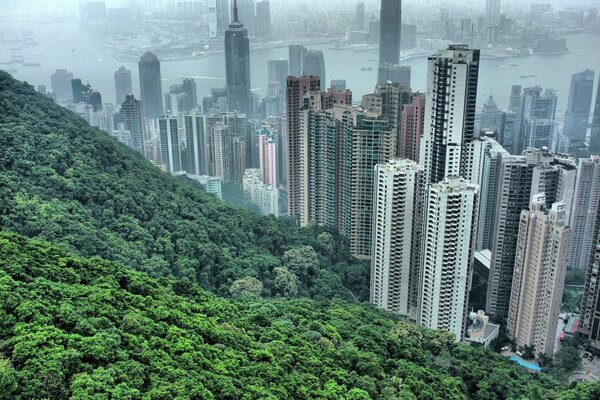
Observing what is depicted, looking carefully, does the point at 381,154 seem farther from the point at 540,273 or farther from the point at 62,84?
the point at 62,84

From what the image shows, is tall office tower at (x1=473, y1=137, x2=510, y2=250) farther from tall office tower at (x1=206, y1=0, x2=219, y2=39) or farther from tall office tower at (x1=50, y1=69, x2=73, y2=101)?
tall office tower at (x1=50, y1=69, x2=73, y2=101)

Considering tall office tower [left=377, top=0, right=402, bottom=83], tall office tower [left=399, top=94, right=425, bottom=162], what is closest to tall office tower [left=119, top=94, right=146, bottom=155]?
tall office tower [left=377, top=0, right=402, bottom=83]

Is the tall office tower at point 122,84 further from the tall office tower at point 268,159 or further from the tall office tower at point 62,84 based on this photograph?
the tall office tower at point 268,159

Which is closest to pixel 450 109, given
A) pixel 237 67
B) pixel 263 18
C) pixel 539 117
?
pixel 539 117

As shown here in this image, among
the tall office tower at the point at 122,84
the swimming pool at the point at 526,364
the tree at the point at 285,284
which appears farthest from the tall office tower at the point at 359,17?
the swimming pool at the point at 526,364

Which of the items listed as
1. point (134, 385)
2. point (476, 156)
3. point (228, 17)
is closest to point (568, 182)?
point (476, 156)

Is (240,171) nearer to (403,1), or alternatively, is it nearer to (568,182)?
(403,1)
